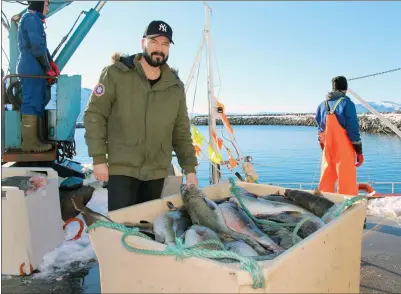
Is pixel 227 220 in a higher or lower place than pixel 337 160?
lower

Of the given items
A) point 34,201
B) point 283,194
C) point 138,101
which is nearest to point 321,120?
point 283,194

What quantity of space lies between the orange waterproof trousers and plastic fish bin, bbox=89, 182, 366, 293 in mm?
2779

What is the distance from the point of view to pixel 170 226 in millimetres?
2346

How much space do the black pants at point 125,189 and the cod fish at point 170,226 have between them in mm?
589

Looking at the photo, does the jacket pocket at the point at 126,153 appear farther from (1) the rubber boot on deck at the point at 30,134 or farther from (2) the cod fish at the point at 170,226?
(1) the rubber boot on deck at the point at 30,134

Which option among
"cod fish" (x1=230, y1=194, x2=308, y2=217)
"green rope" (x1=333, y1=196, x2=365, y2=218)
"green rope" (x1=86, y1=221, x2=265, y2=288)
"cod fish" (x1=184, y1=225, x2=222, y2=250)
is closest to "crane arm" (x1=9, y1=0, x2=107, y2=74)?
"cod fish" (x1=230, y1=194, x2=308, y2=217)

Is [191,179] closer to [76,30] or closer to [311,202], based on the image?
[311,202]

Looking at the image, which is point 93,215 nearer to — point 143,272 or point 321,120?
point 143,272

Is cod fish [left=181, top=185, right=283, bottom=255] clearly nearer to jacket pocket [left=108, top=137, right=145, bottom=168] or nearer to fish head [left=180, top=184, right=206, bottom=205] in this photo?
fish head [left=180, top=184, right=206, bottom=205]

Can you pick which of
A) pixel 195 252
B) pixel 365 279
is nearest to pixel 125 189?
pixel 195 252

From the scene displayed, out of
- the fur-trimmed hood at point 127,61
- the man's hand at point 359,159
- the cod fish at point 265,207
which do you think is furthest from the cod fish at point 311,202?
the man's hand at point 359,159

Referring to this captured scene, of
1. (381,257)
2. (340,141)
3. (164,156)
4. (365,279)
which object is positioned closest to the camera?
(164,156)

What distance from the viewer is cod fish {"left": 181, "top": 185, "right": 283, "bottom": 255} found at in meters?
2.19

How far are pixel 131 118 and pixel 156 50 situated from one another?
1.80 feet
